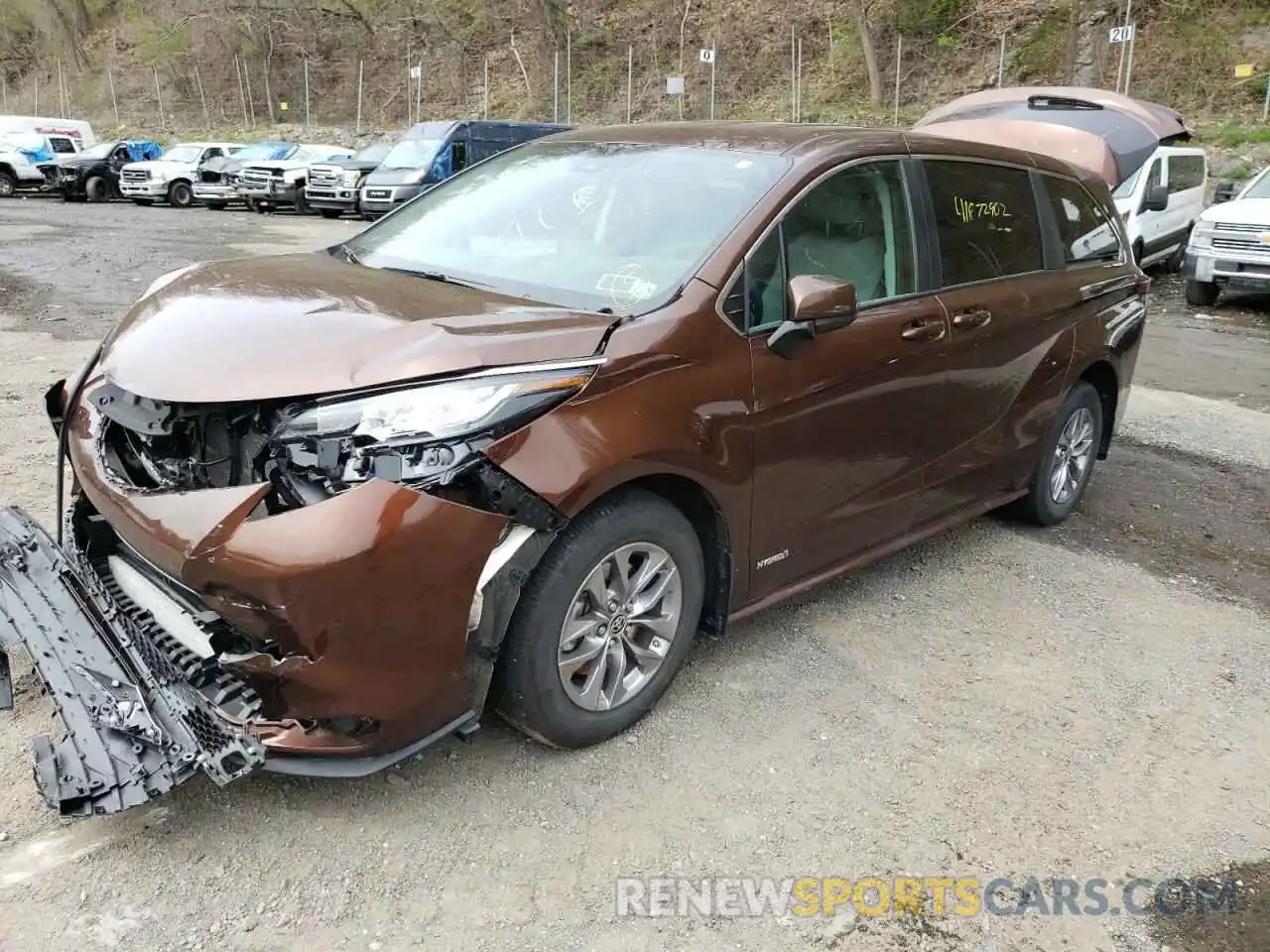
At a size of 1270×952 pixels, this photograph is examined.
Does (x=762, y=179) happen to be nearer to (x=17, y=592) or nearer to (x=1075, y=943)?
(x=1075, y=943)

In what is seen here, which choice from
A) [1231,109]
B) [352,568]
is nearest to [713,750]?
[352,568]

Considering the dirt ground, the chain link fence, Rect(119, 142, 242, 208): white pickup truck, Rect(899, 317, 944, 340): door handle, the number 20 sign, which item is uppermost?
the chain link fence

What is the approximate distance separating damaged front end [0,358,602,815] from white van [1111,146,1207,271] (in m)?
12.3

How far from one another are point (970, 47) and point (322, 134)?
77.1 feet

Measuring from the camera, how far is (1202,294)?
43.0ft

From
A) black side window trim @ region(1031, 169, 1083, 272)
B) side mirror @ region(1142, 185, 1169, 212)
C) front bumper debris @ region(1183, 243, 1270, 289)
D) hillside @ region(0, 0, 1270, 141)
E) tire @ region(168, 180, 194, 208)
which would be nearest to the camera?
black side window trim @ region(1031, 169, 1083, 272)

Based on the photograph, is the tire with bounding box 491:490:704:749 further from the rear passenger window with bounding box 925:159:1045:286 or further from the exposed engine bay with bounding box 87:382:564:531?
the rear passenger window with bounding box 925:159:1045:286

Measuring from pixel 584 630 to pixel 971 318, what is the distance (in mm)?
2196

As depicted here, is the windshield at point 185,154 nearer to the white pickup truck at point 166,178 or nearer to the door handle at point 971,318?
the white pickup truck at point 166,178

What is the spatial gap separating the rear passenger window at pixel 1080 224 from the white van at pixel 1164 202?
8337 millimetres

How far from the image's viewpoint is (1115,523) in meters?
5.45

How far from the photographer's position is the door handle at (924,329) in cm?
388

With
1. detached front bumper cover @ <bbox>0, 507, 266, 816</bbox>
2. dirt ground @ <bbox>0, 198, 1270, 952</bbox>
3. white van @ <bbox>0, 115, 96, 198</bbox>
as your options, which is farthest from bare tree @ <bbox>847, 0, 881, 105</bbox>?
detached front bumper cover @ <bbox>0, 507, 266, 816</bbox>

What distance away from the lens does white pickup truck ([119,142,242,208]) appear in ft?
88.1
